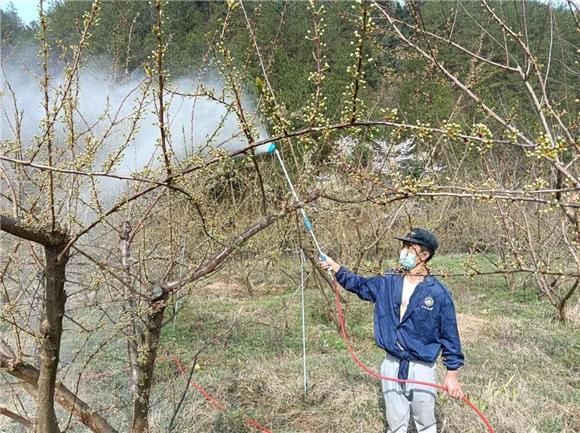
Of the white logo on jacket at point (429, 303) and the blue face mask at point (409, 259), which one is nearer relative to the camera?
the white logo on jacket at point (429, 303)

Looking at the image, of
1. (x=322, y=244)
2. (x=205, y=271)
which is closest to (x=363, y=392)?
(x=205, y=271)

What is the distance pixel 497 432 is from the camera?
14.6 feet

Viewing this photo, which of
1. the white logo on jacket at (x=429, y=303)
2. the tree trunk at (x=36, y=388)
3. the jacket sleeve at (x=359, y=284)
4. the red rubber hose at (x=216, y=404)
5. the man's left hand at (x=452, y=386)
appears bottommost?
the red rubber hose at (x=216, y=404)

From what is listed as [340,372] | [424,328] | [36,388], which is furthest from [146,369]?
[340,372]

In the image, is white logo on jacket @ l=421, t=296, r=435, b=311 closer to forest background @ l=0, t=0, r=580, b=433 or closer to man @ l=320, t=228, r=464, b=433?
man @ l=320, t=228, r=464, b=433

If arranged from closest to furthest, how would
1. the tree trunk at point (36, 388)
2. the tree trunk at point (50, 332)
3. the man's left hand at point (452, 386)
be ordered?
the tree trunk at point (50, 332) → the tree trunk at point (36, 388) → the man's left hand at point (452, 386)

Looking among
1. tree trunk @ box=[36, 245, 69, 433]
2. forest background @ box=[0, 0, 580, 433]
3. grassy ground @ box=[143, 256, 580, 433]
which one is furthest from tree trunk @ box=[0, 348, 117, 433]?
grassy ground @ box=[143, 256, 580, 433]

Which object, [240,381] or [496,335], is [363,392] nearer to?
[240,381]

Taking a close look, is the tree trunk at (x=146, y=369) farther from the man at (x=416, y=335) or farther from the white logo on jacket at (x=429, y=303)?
the white logo on jacket at (x=429, y=303)

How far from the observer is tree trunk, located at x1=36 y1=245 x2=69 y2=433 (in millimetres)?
2306

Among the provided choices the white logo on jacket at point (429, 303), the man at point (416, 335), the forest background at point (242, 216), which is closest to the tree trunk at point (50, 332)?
the forest background at point (242, 216)

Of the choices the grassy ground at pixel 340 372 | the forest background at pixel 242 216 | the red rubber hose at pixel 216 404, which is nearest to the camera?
the forest background at pixel 242 216

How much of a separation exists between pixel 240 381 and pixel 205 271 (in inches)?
115

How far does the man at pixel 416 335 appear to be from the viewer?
3.96m
